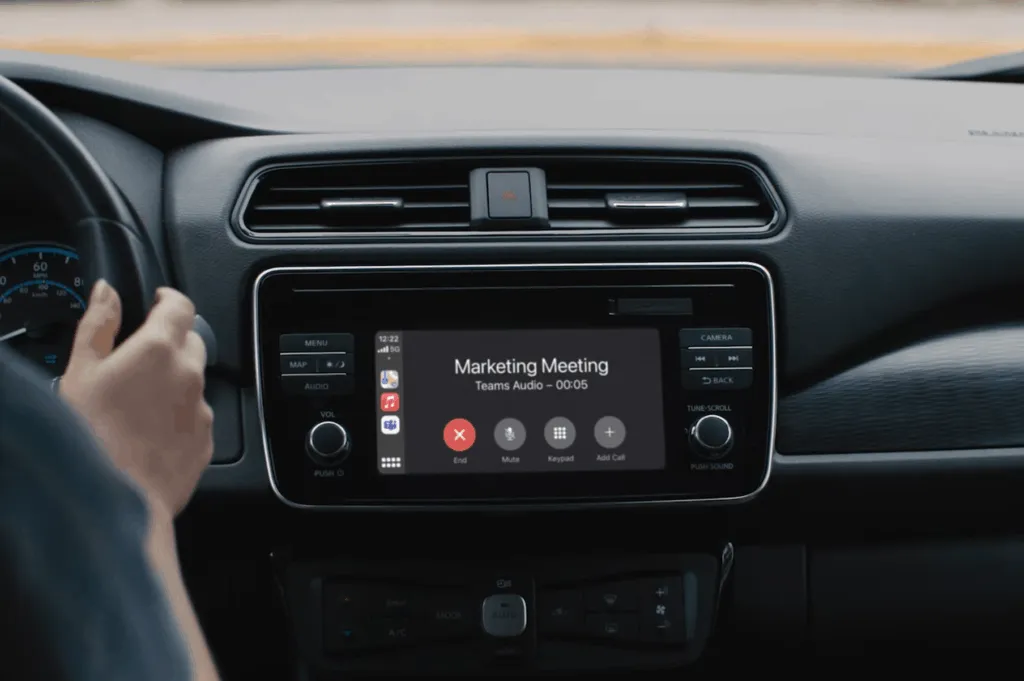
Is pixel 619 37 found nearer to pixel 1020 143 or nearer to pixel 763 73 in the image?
pixel 763 73

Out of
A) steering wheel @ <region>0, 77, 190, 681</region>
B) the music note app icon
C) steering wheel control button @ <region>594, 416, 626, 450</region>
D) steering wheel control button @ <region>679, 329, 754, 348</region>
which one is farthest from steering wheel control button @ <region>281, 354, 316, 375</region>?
steering wheel @ <region>0, 77, 190, 681</region>

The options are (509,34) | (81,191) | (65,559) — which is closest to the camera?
(65,559)

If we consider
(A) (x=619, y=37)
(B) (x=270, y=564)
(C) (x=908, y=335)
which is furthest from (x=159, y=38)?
(C) (x=908, y=335)

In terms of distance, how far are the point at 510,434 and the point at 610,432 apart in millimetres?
147

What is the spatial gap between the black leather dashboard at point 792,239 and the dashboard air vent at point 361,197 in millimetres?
30

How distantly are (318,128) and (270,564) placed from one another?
0.69 meters

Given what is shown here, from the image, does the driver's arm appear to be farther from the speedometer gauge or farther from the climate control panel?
the climate control panel

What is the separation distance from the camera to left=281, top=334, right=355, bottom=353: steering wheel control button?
186 centimetres

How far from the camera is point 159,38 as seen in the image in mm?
2566

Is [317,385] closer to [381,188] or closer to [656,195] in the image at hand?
[381,188]

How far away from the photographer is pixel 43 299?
191 centimetres

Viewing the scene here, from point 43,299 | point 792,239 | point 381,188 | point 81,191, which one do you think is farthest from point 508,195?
point 43,299

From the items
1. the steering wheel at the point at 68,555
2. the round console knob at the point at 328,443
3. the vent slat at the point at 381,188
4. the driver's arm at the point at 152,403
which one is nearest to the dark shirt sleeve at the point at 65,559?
the steering wheel at the point at 68,555

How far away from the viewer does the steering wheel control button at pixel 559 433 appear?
1.84 m
